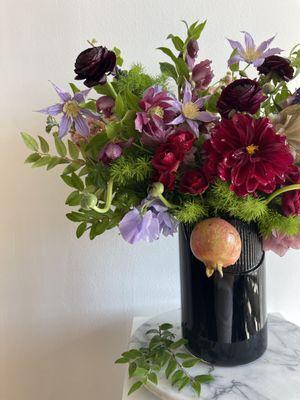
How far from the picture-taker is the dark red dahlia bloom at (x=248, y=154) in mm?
549

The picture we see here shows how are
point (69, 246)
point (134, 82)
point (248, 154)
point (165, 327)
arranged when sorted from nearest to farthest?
point (248, 154) → point (134, 82) → point (165, 327) → point (69, 246)

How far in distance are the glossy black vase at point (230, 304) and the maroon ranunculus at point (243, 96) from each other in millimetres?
181

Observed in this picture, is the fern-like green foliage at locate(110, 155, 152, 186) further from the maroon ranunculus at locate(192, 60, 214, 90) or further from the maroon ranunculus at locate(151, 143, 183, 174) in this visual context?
the maroon ranunculus at locate(192, 60, 214, 90)

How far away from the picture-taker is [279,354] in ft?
2.43

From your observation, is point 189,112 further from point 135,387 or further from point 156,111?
point 135,387

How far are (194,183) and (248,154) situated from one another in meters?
0.09

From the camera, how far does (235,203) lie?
2.01ft

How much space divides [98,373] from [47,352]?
14cm

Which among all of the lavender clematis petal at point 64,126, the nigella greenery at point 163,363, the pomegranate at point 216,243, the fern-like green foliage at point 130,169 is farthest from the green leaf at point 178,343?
the lavender clematis petal at point 64,126

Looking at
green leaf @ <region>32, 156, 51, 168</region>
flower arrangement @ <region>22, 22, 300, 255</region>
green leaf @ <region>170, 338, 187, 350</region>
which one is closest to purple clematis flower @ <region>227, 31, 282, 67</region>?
flower arrangement @ <region>22, 22, 300, 255</region>

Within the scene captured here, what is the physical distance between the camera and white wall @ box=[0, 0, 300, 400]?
3.19 ft

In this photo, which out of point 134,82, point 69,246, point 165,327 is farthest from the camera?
point 69,246

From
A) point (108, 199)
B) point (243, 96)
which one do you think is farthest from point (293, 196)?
point (108, 199)

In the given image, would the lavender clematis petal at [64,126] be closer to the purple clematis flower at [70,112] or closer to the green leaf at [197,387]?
the purple clematis flower at [70,112]
